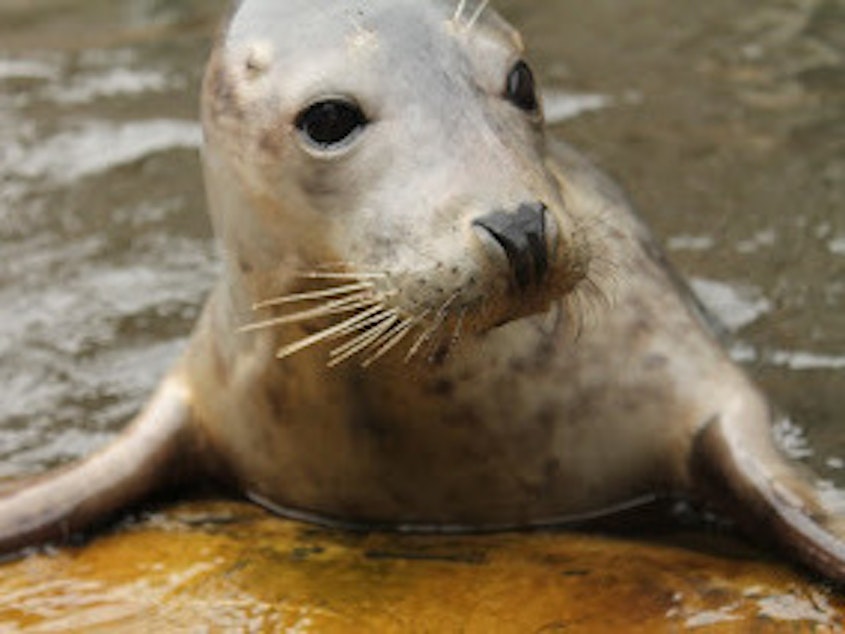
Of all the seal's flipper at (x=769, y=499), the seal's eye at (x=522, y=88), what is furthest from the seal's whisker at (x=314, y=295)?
the seal's flipper at (x=769, y=499)

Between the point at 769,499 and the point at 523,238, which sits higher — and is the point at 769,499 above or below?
below

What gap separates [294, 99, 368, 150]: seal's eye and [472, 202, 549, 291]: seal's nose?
0.41m

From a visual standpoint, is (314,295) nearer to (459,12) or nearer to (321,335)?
(321,335)

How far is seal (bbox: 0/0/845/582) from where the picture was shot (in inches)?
129

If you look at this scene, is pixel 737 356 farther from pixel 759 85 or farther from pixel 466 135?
pixel 759 85

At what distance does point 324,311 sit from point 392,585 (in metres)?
0.57

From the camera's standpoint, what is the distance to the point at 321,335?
3420 millimetres

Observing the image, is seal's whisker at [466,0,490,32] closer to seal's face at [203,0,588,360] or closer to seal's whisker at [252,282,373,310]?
seal's face at [203,0,588,360]

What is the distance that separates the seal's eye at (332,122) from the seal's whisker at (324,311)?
0.29 meters

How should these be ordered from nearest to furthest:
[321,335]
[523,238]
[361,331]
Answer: [523,238], [321,335], [361,331]

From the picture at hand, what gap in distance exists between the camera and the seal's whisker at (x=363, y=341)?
325 centimetres

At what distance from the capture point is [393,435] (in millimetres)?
3787

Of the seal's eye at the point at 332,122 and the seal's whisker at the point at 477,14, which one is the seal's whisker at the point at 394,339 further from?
the seal's whisker at the point at 477,14

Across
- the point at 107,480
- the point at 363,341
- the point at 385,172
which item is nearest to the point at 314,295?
the point at 363,341
